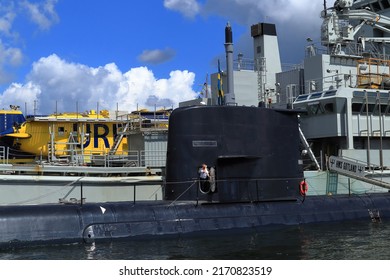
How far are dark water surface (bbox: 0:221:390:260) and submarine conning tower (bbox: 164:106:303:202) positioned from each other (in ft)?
4.37

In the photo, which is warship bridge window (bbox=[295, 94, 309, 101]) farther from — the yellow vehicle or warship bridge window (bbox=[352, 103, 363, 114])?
the yellow vehicle

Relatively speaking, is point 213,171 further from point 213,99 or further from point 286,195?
point 213,99

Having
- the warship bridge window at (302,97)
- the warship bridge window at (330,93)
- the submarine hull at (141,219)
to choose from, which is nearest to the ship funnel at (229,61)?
the submarine hull at (141,219)

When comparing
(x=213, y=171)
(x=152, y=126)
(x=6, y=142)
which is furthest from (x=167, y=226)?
(x=6, y=142)

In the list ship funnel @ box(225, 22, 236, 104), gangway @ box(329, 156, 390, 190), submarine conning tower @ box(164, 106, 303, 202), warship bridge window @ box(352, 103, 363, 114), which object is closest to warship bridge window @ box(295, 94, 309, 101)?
warship bridge window @ box(352, 103, 363, 114)

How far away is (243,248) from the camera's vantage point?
1262 cm

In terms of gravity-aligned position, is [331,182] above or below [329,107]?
below

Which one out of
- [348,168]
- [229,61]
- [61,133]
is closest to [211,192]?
[229,61]

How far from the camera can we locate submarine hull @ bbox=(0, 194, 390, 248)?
12367 millimetres

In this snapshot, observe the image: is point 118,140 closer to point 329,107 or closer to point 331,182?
point 331,182

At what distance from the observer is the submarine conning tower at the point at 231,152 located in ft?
46.8

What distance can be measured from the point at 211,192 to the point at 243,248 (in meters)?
2.42

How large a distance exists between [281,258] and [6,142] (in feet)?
65.6

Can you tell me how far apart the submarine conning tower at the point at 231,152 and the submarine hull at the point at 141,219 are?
43cm
